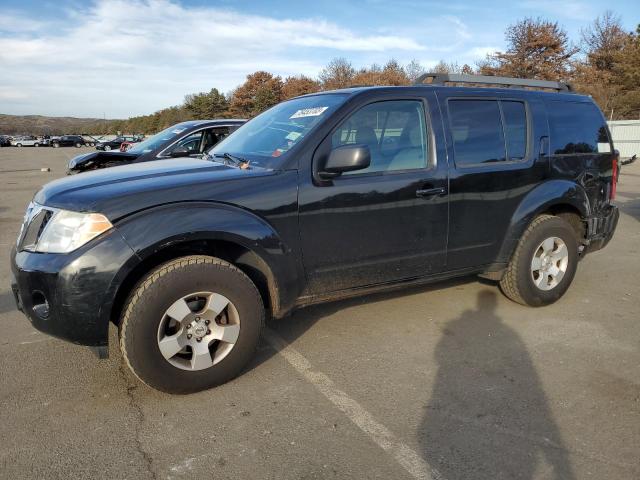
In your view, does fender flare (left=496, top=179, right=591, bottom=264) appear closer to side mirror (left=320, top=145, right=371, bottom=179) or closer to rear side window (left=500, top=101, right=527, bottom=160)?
rear side window (left=500, top=101, right=527, bottom=160)

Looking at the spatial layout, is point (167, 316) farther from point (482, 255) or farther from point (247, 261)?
point (482, 255)

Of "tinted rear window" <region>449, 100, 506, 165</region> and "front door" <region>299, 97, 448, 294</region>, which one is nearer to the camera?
"front door" <region>299, 97, 448, 294</region>

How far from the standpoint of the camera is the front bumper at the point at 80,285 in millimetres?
2734

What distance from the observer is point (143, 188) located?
2.96 meters

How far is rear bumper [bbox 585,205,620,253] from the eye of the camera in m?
4.84

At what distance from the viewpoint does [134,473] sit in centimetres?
240

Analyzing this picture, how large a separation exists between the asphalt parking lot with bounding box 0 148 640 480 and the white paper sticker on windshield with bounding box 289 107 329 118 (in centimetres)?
169

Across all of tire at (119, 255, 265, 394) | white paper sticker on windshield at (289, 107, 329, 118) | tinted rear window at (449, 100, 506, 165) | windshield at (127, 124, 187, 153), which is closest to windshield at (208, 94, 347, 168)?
white paper sticker on windshield at (289, 107, 329, 118)

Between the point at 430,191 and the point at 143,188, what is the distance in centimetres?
201

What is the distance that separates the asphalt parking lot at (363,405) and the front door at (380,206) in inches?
23.9

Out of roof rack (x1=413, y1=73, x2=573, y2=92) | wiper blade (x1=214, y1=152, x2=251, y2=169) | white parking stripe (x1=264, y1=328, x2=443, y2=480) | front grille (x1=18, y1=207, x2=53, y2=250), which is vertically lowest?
white parking stripe (x1=264, y1=328, x2=443, y2=480)

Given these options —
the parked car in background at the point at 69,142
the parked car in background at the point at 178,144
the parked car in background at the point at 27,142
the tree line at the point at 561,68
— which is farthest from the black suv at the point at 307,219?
the parked car in background at the point at 27,142

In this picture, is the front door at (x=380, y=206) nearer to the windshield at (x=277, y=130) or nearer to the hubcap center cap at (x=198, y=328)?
the windshield at (x=277, y=130)

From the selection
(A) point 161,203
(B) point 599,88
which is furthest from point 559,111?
(B) point 599,88
